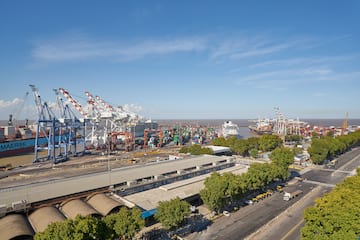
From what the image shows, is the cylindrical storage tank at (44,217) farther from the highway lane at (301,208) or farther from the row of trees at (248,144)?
the row of trees at (248,144)

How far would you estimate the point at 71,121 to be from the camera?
78125mm

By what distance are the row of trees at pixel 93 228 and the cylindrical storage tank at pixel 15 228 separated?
15.0 feet

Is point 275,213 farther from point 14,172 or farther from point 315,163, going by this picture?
point 14,172

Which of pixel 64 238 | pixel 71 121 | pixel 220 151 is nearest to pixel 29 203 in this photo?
pixel 64 238

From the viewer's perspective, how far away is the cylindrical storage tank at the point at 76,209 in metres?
22.6

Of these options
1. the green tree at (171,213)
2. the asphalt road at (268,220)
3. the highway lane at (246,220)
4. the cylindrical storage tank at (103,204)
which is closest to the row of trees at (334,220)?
the asphalt road at (268,220)

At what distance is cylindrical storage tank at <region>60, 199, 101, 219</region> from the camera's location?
22609 mm

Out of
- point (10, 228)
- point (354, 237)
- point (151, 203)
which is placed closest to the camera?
point (354, 237)

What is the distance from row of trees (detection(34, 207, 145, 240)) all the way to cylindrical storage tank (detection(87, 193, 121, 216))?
4751 mm

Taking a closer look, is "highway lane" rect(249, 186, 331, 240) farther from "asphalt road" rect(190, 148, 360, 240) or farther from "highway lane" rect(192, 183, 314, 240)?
"highway lane" rect(192, 183, 314, 240)

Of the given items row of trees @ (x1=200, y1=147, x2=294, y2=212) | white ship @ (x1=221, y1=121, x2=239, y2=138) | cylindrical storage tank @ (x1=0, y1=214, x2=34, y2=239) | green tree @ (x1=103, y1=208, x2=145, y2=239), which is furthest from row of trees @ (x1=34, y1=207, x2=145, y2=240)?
white ship @ (x1=221, y1=121, x2=239, y2=138)

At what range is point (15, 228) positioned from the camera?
1897 centimetres

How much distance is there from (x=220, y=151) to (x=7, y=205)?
173 feet

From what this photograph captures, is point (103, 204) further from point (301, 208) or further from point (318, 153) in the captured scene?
point (318, 153)
